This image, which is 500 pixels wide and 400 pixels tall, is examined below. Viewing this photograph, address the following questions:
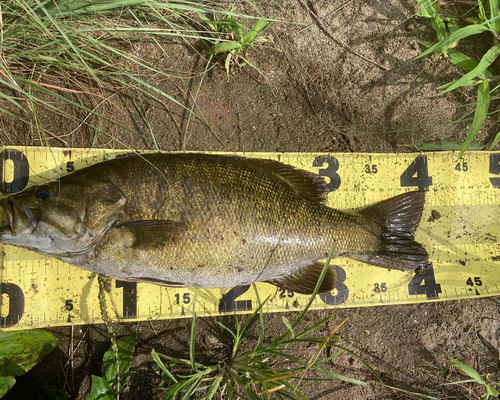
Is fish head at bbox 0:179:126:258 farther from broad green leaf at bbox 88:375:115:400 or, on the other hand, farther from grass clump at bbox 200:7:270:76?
grass clump at bbox 200:7:270:76

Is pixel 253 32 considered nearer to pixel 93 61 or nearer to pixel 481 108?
pixel 93 61

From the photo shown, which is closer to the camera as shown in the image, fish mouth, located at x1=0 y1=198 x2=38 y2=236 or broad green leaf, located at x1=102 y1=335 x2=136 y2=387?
fish mouth, located at x1=0 y1=198 x2=38 y2=236

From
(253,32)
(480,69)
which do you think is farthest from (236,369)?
(480,69)

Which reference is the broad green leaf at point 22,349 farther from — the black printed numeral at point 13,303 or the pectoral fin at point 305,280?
the pectoral fin at point 305,280

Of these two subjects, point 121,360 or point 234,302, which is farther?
point 234,302

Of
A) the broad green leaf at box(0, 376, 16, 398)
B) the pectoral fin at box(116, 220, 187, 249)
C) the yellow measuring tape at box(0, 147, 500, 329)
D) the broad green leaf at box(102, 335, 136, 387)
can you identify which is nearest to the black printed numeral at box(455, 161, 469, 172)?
the yellow measuring tape at box(0, 147, 500, 329)

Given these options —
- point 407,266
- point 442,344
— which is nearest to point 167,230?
point 407,266

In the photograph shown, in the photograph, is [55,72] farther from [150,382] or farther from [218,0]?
[150,382]
